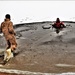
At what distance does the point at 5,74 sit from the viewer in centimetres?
777

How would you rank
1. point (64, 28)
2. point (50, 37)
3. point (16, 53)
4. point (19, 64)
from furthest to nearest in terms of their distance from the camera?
point (64, 28) → point (50, 37) → point (16, 53) → point (19, 64)

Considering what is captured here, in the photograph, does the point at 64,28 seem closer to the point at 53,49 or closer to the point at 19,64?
the point at 53,49

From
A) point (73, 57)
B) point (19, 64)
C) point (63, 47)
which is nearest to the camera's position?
point (19, 64)

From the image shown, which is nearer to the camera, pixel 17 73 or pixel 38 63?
pixel 17 73

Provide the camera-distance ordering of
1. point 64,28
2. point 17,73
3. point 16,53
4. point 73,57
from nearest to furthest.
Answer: point 17,73 → point 73,57 → point 16,53 → point 64,28

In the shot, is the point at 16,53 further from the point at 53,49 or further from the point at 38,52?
the point at 53,49

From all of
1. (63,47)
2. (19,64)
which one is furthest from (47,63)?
(63,47)

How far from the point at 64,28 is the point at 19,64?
700cm

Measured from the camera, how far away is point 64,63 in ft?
29.2

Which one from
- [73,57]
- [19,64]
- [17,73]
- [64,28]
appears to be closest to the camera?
[17,73]

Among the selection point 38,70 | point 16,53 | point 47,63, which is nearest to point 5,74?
point 38,70

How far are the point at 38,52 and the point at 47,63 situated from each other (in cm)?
142

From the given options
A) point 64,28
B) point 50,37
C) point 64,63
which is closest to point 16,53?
point 64,63

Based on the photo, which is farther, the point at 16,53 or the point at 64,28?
the point at 64,28
